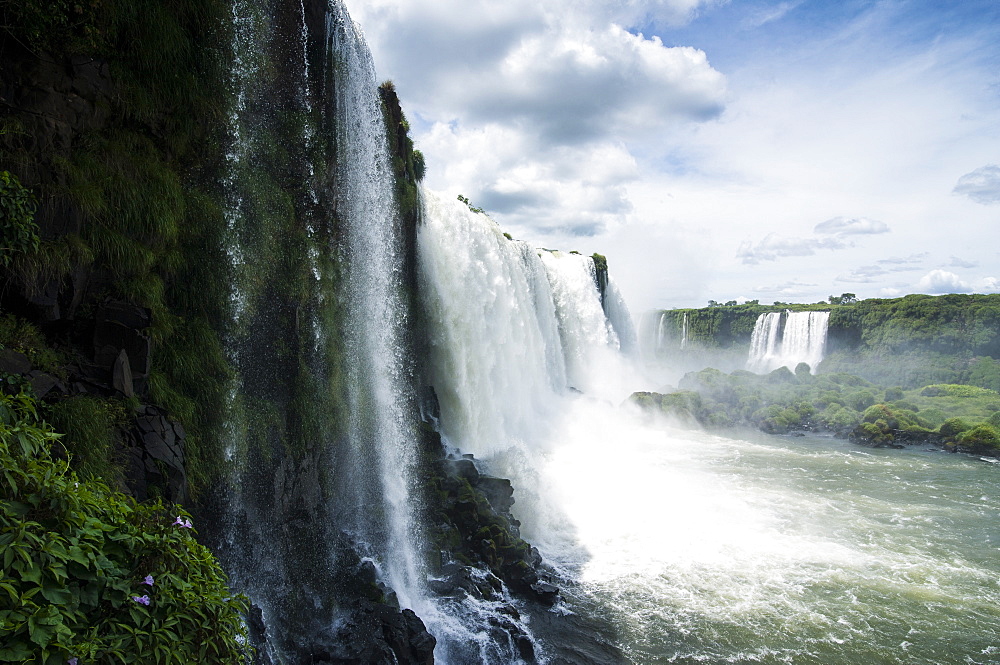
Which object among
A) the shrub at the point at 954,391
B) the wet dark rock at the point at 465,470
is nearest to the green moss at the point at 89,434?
the wet dark rock at the point at 465,470

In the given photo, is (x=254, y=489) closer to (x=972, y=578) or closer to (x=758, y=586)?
(x=758, y=586)

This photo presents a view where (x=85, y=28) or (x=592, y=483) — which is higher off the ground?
(x=85, y=28)

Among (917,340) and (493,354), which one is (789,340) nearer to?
(917,340)

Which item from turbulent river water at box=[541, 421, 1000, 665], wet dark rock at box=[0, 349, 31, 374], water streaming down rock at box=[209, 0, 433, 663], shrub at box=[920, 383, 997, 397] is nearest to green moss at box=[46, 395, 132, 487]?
wet dark rock at box=[0, 349, 31, 374]

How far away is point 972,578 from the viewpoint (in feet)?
42.5

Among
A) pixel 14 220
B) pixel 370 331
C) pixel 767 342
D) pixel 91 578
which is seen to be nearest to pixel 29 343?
pixel 14 220

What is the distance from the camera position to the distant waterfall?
46656mm

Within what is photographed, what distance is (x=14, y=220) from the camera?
16.2 feet

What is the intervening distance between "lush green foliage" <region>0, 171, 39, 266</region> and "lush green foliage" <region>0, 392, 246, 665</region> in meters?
1.86

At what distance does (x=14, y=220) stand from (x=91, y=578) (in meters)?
3.60

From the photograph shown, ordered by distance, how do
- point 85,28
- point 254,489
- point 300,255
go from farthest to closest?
point 300,255
point 254,489
point 85,28

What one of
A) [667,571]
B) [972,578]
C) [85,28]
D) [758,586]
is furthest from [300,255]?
[972,578]

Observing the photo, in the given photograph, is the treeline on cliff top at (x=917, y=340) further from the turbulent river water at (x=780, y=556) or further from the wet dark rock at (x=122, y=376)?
the wet dark rock at (x=122, y=376)

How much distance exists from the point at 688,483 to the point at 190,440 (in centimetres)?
1653
